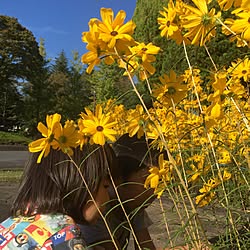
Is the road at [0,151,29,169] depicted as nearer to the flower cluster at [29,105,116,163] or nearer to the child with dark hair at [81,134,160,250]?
the child with dark hair at [81,134,160,250]

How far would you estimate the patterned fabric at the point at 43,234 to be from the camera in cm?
108

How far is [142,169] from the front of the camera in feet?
5.06

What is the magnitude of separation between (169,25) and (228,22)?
0.56ft

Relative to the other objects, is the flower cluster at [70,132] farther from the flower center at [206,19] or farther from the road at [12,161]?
the road at [12,161]

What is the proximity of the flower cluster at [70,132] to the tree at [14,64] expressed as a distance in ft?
81.4

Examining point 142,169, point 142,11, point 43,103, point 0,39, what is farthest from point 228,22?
point 0,39

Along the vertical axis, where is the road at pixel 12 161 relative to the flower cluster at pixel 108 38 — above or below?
below

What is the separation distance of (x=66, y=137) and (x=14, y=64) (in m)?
28.4

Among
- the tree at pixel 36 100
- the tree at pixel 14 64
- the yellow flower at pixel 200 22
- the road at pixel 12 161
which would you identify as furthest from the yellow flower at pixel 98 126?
the tree at pixel 14 64

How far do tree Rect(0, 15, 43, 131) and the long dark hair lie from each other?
24438 mm

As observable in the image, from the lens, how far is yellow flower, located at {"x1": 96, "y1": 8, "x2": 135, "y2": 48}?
2.53 ft

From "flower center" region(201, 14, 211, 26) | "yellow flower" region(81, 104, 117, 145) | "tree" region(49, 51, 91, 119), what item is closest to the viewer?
"flower center" region(201, 14, 211, 26)

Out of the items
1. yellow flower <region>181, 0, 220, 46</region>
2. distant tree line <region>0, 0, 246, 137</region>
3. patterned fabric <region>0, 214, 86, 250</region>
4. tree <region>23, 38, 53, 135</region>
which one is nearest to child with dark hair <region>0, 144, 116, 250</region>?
patterned fabric <region>0, 214, 86, 250</region>

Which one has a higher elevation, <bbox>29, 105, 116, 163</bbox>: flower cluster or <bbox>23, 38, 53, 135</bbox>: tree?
<bbox>23, 38, 53, 135</bbox>: tree
